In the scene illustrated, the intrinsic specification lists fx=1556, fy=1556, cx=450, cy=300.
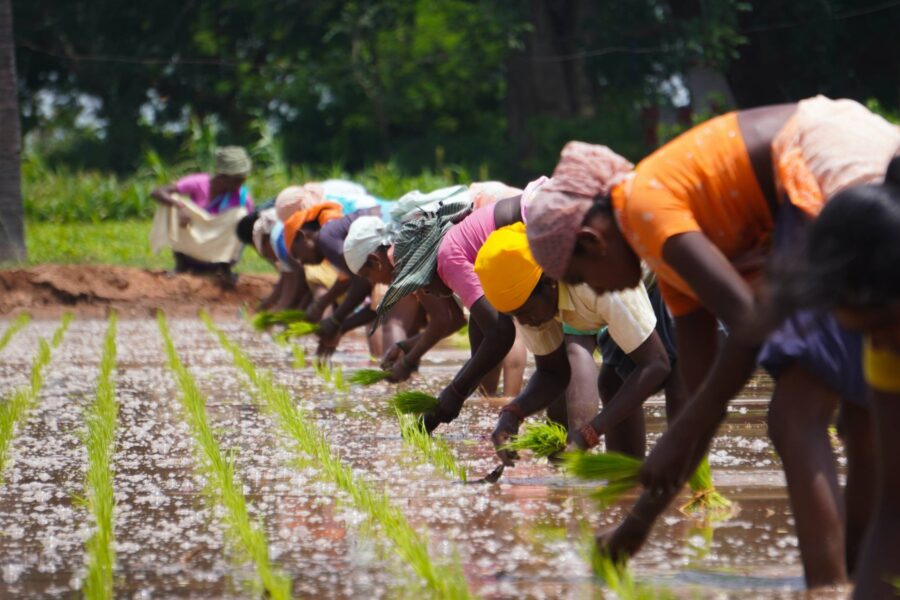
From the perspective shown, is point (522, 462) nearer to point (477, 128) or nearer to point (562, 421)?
point (562, 421)

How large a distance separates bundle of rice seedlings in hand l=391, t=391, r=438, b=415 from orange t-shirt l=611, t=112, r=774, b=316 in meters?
2.71

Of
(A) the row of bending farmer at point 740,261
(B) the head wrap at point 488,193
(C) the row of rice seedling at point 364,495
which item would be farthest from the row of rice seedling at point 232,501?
(B) the head wrap at point 488,193

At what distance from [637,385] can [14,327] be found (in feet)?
33.9

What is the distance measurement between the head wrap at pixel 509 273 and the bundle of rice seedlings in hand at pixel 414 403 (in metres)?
0.97

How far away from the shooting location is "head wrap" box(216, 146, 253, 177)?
15523 mm

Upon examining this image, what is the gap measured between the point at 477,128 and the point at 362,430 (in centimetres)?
Result: 2696

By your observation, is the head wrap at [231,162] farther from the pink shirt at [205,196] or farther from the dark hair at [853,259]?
the dark hair at [853,259]

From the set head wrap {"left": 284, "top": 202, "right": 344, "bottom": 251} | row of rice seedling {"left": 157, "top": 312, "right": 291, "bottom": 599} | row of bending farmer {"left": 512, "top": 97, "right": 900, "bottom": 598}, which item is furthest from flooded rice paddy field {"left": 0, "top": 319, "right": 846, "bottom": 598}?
head wrap {"left": 284, "top": 202, "right": 344, "bottom": 251}

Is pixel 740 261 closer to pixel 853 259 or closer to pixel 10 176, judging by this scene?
pixel 853 259

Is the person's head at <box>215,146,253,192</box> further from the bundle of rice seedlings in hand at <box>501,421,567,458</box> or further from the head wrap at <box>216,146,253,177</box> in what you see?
the bundle of rice seedlings in hand at <box>501,421,567,458</box>

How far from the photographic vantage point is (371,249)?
320 inches

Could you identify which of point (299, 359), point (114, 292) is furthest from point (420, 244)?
point (114, 292)

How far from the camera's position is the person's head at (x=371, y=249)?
26.3ft

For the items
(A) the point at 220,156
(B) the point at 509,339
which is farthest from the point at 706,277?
(A) the point at 220,156
